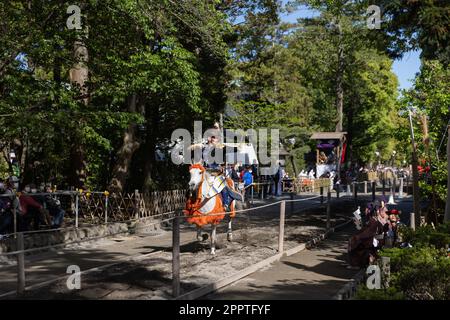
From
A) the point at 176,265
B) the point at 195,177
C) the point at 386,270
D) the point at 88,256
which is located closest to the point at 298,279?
the point at 176,265

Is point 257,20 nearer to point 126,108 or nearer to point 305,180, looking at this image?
point 126,108

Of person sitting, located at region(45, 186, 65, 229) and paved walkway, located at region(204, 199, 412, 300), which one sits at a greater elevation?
person sitting, located at region(45, 186, 65, 229)

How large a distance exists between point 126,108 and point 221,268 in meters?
→ 11.1

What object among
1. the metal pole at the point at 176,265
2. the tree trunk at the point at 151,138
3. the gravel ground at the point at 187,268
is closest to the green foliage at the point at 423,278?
the metal pole at the point at 176,265

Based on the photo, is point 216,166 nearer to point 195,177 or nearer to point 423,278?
point 195,177

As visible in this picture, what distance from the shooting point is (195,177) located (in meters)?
12.8

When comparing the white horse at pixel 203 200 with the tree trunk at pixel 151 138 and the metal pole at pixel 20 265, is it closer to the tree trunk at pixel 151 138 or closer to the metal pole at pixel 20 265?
the metal pole at pixel 20 265

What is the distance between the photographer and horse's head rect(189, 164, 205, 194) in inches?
501

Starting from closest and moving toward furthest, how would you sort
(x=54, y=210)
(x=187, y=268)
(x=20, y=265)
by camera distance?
1. (x=20, y=265)
2. (x=187, y=268)
3. (x=54, y=210)

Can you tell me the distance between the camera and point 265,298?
899 cm

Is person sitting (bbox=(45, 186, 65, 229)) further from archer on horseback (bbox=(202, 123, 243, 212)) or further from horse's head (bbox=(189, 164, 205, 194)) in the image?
horse's head (bbox=(189, 164, 205, 194))

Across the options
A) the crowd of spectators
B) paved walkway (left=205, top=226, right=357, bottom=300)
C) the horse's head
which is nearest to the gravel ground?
paved walkway (left=205, top=226, right=357, bottom=300)
